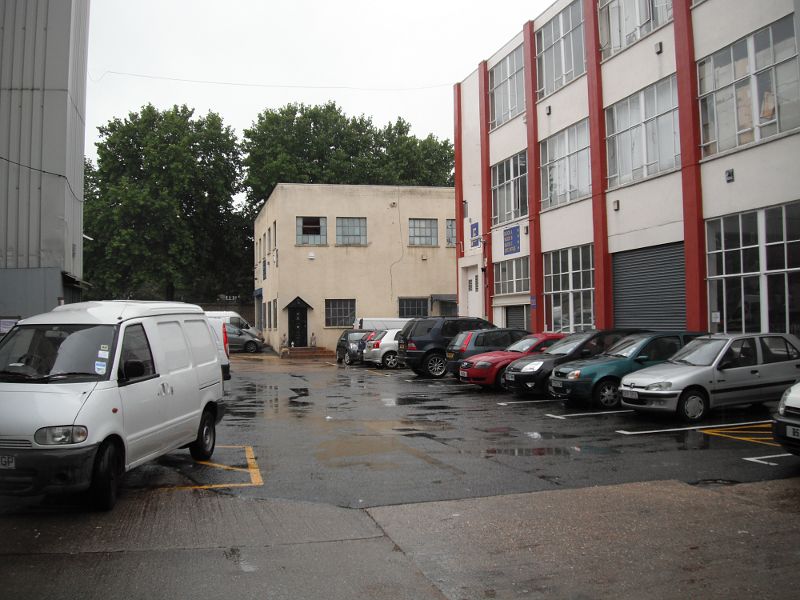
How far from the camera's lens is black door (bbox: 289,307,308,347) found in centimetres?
3762

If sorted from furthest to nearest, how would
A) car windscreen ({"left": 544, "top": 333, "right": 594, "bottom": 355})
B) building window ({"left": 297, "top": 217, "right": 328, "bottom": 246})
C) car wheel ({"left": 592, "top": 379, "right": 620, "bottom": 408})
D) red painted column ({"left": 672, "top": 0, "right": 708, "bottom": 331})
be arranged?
building window ({"left": 297, "top": 217, "right": 328, "bottom": 246}) < red painted column ({"left": 672, "top": 0, "right": 708, "bottom": 331}) < car windscreen ({"left": 544, "top": 333, "right": 594, "bottom": 355}) < car wheel ({"left": 592, "top": 379, "right": 620, "bottom": 408})

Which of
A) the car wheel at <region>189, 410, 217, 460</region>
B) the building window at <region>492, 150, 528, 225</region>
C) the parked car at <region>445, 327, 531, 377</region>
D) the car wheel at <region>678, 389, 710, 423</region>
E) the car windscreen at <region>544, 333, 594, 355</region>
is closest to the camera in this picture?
the car wheel at <region>189, 410, 217, 460</region>

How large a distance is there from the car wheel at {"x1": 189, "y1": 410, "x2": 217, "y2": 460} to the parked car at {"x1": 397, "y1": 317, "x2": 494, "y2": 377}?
13.2 m

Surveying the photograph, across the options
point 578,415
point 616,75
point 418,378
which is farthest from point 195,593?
point 616,75

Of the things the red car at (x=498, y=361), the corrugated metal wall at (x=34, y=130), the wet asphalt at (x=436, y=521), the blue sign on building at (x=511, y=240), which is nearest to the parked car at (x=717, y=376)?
the wet asphalt at (x=436, y=521)

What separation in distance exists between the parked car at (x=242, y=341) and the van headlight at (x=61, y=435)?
1360 inches

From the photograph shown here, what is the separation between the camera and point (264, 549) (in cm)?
548

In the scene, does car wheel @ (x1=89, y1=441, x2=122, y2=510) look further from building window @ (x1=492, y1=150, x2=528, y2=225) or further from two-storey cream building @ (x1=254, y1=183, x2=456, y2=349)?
two-storey cream building @ (x1=254, y1=183, x2=456, y2=349)

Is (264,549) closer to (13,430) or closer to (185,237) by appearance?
(13,430)

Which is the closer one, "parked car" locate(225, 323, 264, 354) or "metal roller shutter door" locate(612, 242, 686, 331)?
"metal roller shutter door" locate(612, 242, 686, 331)

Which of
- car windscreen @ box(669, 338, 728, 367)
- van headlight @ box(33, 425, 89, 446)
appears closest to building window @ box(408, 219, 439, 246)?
car windscreen @ box(669, 338, 728, 367)

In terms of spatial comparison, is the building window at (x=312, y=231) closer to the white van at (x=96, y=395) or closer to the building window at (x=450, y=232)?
the building window at (x=450, y=232)

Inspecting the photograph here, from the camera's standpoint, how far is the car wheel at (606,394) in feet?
44.3

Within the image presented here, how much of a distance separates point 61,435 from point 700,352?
1041 cm
